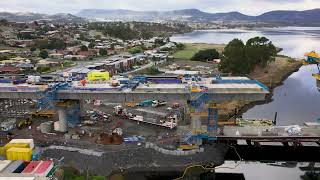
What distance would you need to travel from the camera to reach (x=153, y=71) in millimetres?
86062

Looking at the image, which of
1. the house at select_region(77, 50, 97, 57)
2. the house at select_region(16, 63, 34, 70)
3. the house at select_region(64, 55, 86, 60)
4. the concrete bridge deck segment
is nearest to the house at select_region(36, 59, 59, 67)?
the house at select_region(16, 63, 34, 70)

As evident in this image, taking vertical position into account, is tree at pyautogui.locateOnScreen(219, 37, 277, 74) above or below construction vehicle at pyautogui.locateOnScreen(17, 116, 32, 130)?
above

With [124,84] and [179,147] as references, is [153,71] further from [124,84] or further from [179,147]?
[179,147]

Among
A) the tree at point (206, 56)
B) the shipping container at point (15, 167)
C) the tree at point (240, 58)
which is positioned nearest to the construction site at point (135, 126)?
the shipping container at point (15, 167)

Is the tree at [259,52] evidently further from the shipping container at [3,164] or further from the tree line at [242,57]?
the shipping container at [3,164]

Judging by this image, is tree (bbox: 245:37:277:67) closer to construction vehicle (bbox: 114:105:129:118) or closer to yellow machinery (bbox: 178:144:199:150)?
construction vehicle (bbox: 114:105:129:118)

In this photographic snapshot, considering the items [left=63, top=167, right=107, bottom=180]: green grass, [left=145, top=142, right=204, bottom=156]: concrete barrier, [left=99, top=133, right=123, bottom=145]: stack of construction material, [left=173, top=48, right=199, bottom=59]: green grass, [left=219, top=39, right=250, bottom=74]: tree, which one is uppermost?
[left=219, top=39, right=250, bottom=74]: tree

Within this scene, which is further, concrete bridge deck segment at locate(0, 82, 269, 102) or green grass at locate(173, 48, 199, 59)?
green grass at locate(173, 48, 199, 59)

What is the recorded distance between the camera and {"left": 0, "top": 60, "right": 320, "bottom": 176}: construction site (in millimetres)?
40219

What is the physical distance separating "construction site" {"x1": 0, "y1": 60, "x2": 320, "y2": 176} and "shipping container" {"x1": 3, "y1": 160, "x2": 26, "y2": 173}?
386 centimetres

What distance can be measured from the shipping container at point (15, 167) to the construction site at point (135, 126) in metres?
3.86

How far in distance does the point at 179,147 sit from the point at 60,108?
15.9m

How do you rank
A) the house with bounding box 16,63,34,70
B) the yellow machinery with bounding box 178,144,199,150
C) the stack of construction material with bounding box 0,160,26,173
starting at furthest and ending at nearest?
the house with bounding box 16,63,34,70 < the yellow machinery with bounding box 178,144,199,150 < the stack of construction material with bounding box 0,160,26,173

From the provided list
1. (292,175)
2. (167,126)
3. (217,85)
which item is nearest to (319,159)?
(292,175)
